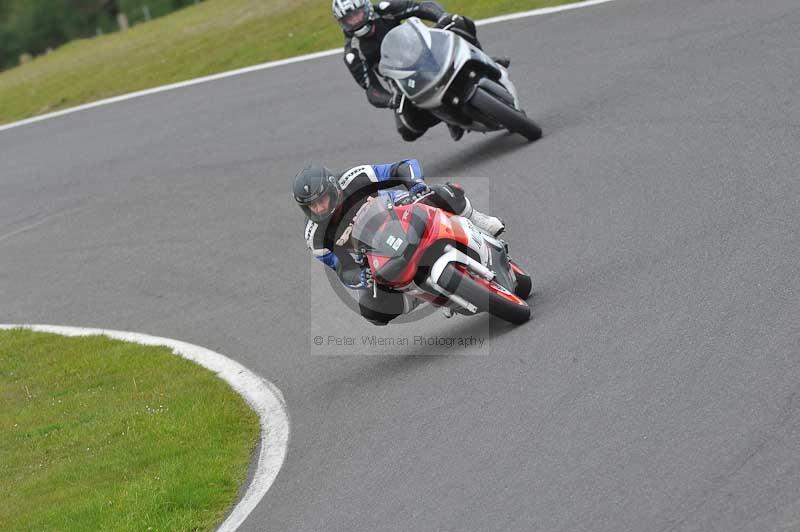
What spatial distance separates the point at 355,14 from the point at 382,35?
0.54 meters

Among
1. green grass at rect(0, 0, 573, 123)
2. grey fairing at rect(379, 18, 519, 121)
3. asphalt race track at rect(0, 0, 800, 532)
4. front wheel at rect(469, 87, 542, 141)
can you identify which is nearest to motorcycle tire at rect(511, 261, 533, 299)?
asphalt race track at rect(0, 0, 800, 532)

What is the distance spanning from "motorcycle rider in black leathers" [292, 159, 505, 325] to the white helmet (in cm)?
432

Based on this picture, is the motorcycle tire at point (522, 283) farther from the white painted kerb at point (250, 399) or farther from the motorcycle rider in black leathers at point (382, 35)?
the motorcycle rider in black leathers at point (382, 35)

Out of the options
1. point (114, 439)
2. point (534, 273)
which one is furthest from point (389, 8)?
point (114, 439)

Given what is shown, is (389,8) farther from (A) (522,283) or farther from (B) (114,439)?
(B) (114,439)

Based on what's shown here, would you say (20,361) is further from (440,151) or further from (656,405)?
(656,405)

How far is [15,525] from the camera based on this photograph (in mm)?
7789

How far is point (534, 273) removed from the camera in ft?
32.6

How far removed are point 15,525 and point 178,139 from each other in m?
10.6

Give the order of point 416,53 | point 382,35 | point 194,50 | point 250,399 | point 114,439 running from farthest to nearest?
point 194,50
point 382,35
point 416,53
point 250,399
point 114,439

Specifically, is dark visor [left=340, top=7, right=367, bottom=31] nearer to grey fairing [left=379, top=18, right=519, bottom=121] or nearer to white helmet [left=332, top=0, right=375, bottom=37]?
white helmet [left=332, top=0, right=375, bottom=37]

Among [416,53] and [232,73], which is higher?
[416,53]

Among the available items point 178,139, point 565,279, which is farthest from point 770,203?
point 178,139

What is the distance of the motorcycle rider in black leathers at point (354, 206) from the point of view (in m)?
8.51
